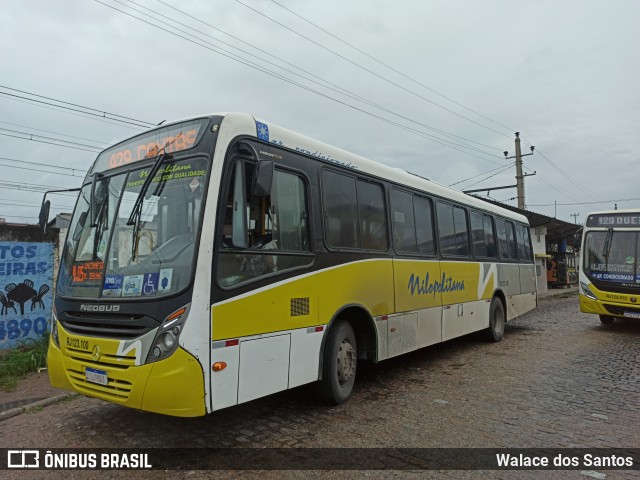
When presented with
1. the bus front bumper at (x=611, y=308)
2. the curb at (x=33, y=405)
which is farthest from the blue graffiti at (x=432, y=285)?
the bus front bumper at (x=611, y=308)

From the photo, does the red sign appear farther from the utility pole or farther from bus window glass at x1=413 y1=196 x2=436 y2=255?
the utility pole

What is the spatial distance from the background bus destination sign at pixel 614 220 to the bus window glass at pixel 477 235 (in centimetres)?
498

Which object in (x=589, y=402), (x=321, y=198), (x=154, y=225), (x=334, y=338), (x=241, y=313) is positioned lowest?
(x=589, y=402)

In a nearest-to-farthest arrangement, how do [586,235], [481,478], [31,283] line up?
1. [481,478]
2. [31,283]
3. [586,235]

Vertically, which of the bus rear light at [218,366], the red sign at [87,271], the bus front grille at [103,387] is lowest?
the bus front grille at [103,387]

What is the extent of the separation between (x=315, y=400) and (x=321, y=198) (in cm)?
252

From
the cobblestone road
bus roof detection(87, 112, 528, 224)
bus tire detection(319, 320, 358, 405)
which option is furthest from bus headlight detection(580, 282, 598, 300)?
bus tire detection(319, 320, 358, 405)

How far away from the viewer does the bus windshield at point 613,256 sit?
38.8 ft

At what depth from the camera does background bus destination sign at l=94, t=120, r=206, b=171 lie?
4.31 meters

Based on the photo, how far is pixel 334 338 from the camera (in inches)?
208

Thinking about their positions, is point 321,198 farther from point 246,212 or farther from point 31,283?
point 31,283

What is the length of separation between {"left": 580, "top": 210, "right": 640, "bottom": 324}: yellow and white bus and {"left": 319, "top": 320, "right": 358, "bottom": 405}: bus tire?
9.44 meters

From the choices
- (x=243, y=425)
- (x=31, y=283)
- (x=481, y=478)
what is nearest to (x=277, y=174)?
(x=243, y=425)

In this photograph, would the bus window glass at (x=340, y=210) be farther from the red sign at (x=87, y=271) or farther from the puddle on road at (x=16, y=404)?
the puddle on road at (x=16, y=404)
